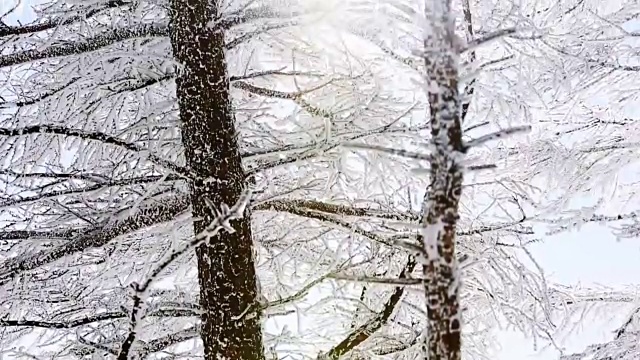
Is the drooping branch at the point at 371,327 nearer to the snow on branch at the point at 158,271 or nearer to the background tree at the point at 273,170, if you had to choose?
the background tree at the point at 273,170

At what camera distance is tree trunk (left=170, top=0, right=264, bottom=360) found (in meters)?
4.08

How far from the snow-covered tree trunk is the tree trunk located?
1.72 metres

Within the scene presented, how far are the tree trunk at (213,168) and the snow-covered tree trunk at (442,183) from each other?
5.65 feet

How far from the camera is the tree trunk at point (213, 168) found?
161 inches

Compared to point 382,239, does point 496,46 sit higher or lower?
higher

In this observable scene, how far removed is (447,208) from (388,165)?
2.56m

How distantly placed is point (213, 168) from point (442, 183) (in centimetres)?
190

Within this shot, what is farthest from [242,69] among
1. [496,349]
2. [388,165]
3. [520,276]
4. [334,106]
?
[496,349]

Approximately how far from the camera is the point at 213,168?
409 cm

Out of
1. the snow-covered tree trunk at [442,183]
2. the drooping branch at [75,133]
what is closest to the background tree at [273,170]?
the drooping branch at [75,133]

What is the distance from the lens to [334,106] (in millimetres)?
4914

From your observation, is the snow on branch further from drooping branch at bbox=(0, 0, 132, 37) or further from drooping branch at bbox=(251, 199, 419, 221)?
drooping branch at bbox=(0, 0, 132, 37)

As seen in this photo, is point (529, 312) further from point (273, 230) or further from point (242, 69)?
point (242, 69)

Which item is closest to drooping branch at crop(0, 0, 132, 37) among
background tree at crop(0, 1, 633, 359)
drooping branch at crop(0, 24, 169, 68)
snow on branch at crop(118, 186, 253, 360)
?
background tree at crop(0, 1, 633, 359)
